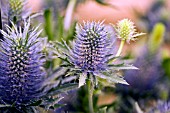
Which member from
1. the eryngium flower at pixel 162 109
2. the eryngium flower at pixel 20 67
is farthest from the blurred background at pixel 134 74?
the eryngium flower at pixel 20 67

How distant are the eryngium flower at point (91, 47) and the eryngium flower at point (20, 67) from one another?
6 centimetres

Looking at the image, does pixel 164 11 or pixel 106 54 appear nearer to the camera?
pixel 106 54

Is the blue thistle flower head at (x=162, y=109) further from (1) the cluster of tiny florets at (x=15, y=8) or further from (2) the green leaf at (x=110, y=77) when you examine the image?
(1) the cluster of tiny florets at (x=15, y=8)

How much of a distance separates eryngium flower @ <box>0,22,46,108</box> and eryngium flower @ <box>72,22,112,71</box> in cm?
6

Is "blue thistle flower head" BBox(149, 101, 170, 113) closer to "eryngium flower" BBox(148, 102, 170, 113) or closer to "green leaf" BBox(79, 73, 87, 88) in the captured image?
"eryngium flower" BBox(148, 102, 170, 113)

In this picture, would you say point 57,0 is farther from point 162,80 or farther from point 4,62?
point 4,62

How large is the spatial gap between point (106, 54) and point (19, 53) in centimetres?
13

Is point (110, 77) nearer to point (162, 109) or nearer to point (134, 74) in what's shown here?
point (162, 109)

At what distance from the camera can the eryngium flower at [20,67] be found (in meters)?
0.62

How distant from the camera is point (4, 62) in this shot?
0.64m

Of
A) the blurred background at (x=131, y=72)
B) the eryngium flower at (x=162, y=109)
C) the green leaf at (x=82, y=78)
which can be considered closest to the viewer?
the green leaf at (x=82, y=78)

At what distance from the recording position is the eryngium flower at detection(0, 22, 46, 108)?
24.4 inches

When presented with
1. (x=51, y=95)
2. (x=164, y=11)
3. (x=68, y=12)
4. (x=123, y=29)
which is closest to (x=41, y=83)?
(x=51, y=95)

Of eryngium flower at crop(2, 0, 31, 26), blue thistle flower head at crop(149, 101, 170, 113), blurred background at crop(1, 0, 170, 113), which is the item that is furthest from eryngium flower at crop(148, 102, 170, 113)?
eryngium flower at crop(2, 0, 31, 26)
